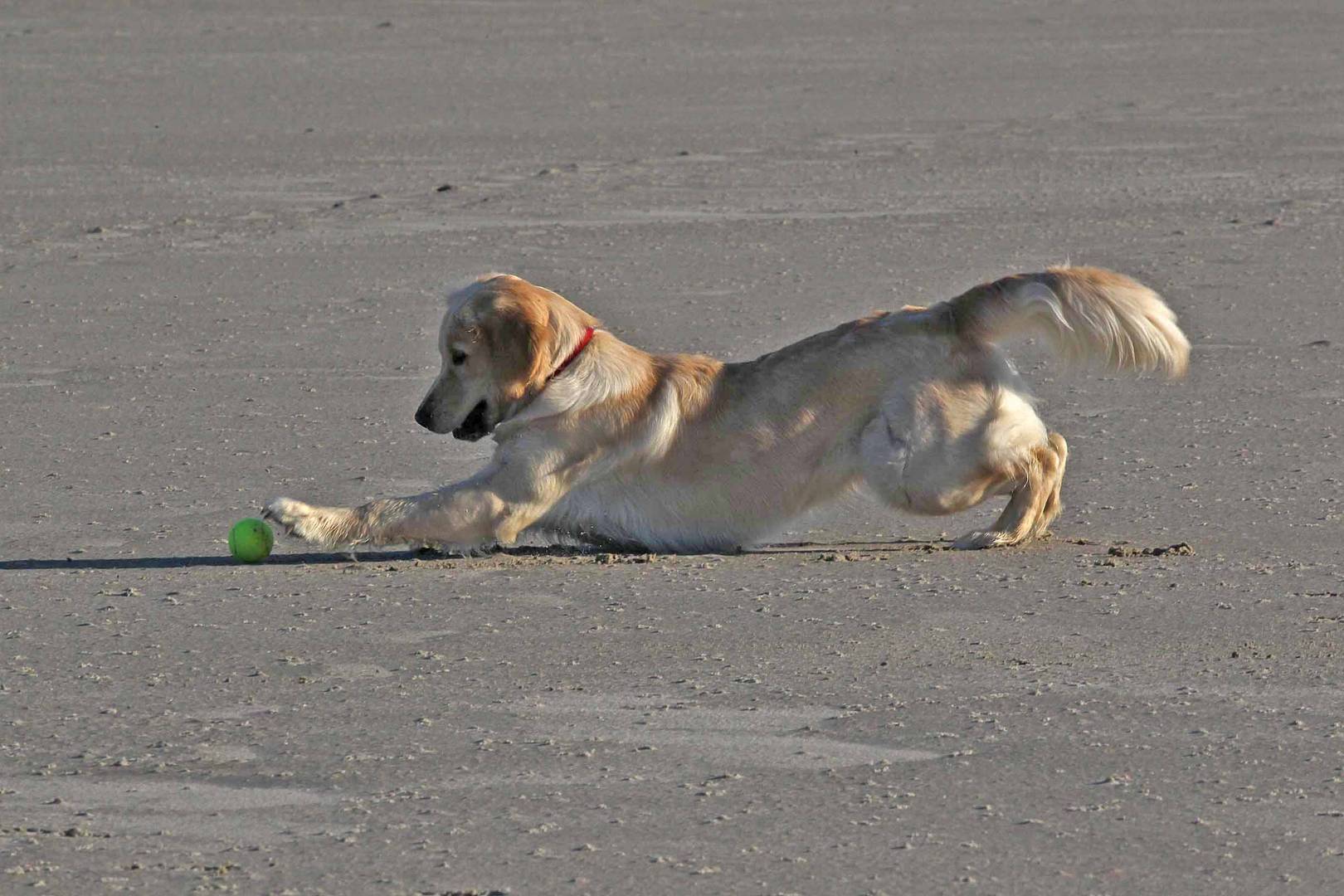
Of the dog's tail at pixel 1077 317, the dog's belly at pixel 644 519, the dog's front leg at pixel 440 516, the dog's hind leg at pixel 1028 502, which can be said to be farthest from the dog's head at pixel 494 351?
the dog's hind leg at pixel 1028 502

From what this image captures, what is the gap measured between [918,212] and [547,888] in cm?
1124

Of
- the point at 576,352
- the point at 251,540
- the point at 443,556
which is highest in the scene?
the point at 576,352

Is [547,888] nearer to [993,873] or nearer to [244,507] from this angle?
[993,873]

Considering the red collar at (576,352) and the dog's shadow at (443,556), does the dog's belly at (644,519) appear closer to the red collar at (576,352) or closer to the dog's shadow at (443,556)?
the dog's shadow at (443,556)

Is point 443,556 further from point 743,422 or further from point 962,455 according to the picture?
point 962,455

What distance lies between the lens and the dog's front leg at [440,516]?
7.40m

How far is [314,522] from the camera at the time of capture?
7.39 m

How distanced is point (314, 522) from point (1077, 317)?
254 cm

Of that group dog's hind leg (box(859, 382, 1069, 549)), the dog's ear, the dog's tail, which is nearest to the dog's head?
the dog's ear

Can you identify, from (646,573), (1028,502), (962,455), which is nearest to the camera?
(646,573)

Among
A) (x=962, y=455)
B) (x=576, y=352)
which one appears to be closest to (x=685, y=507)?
(x=576, y=352)

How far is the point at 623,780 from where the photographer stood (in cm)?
530

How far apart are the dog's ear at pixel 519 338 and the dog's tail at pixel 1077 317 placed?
132 cm

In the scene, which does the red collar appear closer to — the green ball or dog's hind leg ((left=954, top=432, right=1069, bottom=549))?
the green ball
